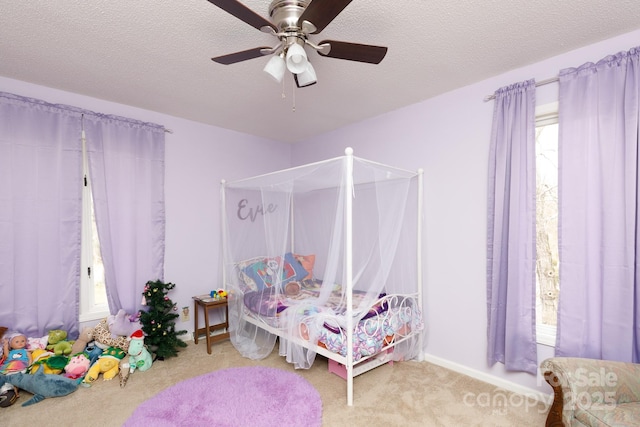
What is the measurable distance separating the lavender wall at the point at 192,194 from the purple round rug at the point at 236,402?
1.24m

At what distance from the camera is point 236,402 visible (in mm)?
2438

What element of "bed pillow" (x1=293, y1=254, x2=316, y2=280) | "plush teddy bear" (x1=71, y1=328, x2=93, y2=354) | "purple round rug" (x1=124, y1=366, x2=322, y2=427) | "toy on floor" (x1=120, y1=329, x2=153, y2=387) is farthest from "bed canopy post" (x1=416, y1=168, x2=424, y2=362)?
"plush teddy bear" (x1=71, y1=328, x2=93, y2=354)

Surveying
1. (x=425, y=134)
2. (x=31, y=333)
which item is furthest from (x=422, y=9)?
(x=31, y=333)

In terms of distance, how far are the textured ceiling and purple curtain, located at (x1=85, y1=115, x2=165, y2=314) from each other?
1.19ft

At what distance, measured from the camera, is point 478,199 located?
281cm

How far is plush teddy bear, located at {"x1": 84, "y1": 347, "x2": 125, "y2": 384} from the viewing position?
2714 millimetres

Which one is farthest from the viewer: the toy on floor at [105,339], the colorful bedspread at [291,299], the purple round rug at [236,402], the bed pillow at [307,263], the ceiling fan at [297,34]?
the bed pillow at [307,263]

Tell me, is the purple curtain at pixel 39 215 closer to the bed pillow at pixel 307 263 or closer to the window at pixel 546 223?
the bed pillow at pixel 307 263

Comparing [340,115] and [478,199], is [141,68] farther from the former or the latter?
[478,199]

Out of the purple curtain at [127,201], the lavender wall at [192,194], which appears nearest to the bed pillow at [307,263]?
the lavender wall at [192,194]

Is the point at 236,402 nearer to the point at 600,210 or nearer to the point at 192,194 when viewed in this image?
the point at 192,194

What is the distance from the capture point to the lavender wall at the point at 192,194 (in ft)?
11.9

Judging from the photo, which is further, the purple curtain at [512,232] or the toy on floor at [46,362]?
the toy on floor at [46,362]

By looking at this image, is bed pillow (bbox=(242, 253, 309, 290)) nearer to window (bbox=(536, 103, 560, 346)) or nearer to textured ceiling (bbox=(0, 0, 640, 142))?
textured ceiling (bbox=(0, 0, 640, 142))
